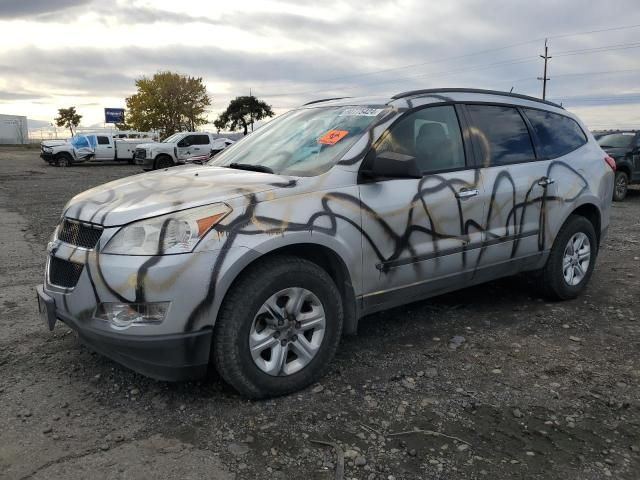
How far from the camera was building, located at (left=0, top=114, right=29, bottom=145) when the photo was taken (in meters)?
67.6

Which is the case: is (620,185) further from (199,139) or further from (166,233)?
(199,139)

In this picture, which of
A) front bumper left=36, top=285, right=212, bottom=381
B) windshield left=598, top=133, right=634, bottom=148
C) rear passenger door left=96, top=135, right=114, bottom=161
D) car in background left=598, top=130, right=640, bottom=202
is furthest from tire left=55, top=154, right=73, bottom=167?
front bumper left=36, top=285, right=212, bottom=381

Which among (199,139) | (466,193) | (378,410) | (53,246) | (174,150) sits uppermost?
(199,139)

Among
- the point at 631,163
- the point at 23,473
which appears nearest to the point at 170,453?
the point at 23,473

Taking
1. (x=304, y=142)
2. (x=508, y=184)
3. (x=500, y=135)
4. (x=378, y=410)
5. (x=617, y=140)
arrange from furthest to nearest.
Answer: (x=617, y=140) → (x=500, y=135) → (x=508, y=184) → (x=304, y=142) → (x=378, y=410)

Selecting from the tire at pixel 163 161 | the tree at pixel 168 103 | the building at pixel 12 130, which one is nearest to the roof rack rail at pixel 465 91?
the tire at pixel 163 161

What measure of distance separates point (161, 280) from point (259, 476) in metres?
1.03

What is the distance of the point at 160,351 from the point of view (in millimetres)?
2842

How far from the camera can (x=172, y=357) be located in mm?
2863

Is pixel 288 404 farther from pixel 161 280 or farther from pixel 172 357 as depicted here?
pixel 161 280

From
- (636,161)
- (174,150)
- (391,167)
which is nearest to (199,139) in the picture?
(174,150)

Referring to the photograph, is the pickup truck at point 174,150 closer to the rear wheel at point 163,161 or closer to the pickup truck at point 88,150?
the rear wheel at point 163,161

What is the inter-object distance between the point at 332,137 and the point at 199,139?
23624mm

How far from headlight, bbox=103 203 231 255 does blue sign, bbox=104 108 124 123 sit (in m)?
61.9
